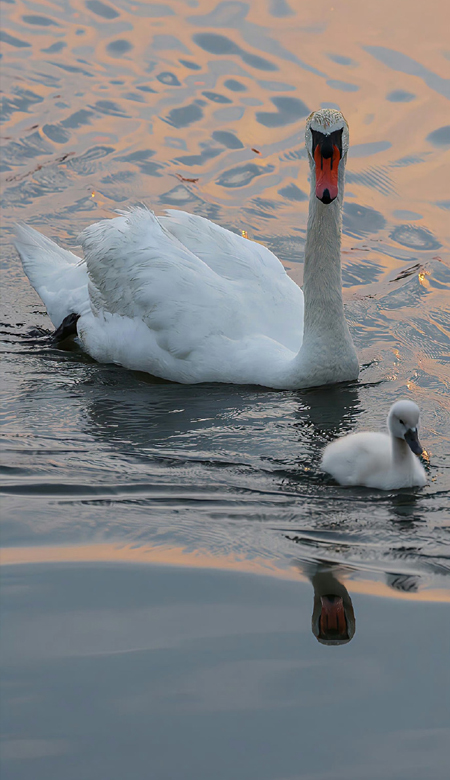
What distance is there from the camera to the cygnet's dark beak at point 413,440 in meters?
6.04

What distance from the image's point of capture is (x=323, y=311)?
802 centimetres

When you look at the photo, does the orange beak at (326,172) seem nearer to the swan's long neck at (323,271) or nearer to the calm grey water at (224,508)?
the swan's long neck at (323,271)

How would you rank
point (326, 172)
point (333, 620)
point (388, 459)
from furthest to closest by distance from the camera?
point (326, 172) < point (388, 459) < point (333, 620)

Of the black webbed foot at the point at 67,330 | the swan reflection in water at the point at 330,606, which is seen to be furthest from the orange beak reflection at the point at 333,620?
the black webbed foot at the point at 67,330

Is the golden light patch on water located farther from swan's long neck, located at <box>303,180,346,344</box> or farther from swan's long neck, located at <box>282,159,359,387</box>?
swan's long neck, located at <box>303,180,346,344</box>

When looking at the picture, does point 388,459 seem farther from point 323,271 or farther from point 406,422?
point 323,271

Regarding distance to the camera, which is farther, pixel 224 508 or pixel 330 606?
pixel 224 508

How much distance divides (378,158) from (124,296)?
6124 mm

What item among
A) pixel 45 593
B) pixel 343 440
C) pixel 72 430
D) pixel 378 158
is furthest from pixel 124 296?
pixel 378 158

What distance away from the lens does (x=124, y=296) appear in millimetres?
8594

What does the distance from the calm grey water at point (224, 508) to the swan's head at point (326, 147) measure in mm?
1505

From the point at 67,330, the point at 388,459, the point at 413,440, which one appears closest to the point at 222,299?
the point at 67,330

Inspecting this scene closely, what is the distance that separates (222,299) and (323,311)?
74 centimetres

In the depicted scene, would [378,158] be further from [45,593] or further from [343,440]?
[45,593]
